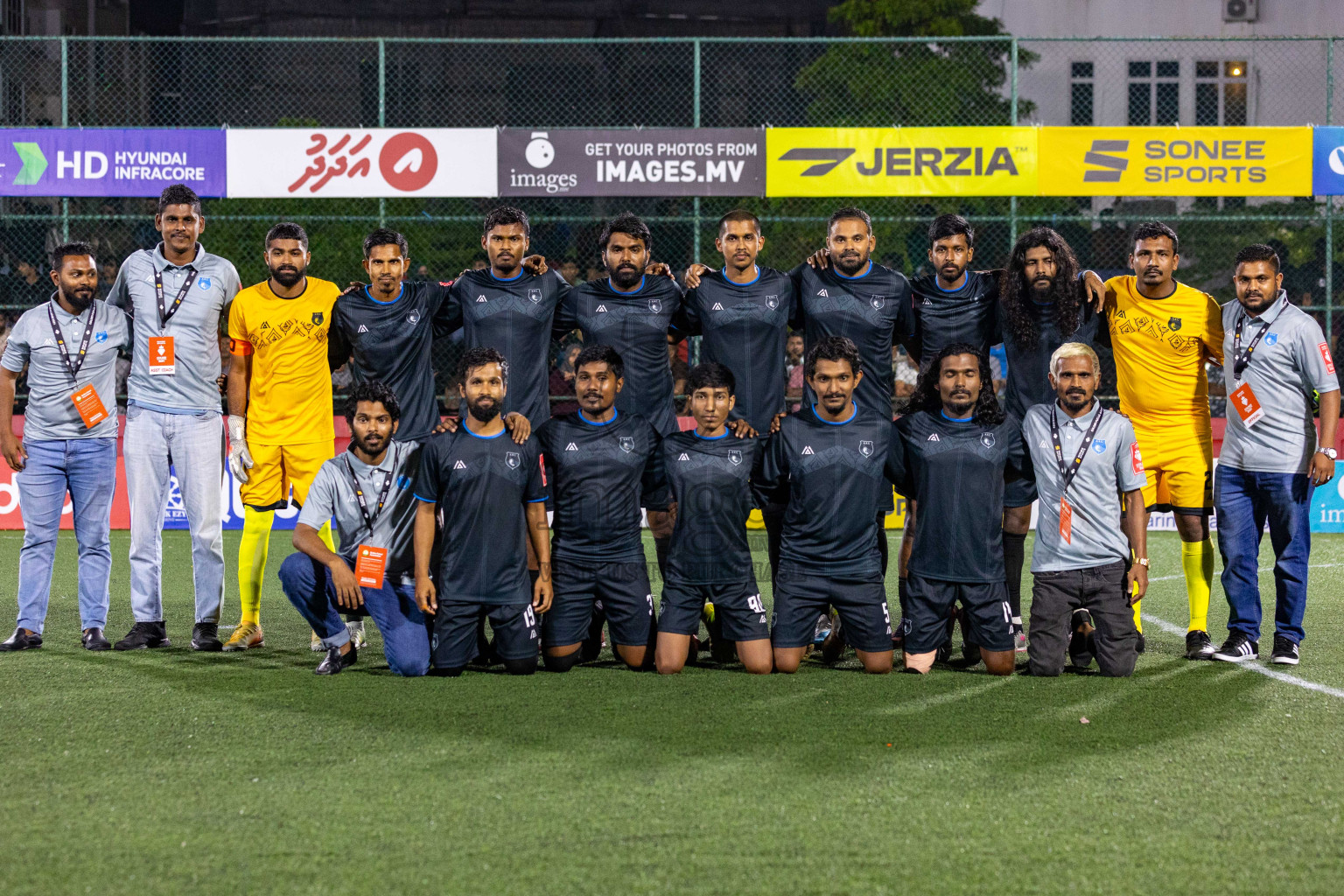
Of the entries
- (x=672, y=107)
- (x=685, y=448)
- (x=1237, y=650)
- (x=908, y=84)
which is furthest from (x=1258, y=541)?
(x=672, y=107)

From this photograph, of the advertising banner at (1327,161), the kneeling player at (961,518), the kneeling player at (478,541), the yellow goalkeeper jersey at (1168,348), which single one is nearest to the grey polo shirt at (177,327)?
the kneeling player at (478,541)

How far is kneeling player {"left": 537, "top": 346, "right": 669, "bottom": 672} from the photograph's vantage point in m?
5.94

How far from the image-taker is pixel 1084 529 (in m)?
5.91

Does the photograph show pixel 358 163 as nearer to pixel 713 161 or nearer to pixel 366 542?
pixel 713 161

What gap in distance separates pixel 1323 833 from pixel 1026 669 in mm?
2471

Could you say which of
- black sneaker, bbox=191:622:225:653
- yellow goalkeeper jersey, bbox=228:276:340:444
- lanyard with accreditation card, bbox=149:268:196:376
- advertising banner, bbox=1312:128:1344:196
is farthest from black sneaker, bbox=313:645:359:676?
advertising banner, bbox=1312:128:1344:196

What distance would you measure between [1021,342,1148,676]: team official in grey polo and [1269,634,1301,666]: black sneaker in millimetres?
745

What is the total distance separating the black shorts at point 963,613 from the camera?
5836 mm

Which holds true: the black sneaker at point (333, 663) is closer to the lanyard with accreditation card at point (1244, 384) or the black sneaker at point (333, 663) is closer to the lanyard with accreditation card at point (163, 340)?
the lanyard with accreditation card at point (163, 340)

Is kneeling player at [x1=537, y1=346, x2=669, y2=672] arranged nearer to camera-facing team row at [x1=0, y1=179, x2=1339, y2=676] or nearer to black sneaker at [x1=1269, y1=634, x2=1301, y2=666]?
camera-facing team row at [x1=0, y1=179, x2=1339, y2=676]

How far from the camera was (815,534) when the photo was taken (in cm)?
592

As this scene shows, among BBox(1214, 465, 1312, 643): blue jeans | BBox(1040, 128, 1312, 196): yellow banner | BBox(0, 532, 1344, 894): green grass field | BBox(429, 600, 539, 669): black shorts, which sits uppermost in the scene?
BBox(1040, 128, 1312, 196): yellow banner

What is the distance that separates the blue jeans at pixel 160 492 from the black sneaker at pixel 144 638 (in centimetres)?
3

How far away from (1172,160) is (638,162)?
540cm
